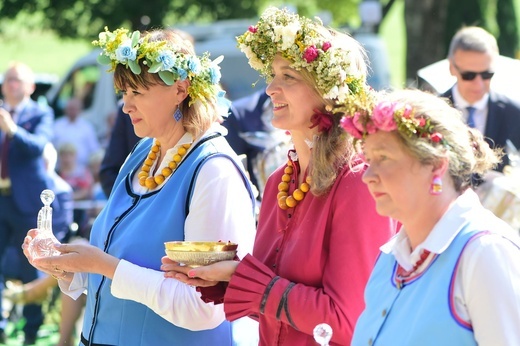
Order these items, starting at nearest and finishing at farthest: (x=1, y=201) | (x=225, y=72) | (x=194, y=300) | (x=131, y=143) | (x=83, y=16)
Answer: (x=194, y=300), (x=131, y=143), (x=1, y=201), (x=225, y=72), (x=83, y=16)

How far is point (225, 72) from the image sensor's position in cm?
1388

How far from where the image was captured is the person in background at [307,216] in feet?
10.9

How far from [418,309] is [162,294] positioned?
3.73 ft

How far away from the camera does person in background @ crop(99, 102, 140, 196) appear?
251 inches

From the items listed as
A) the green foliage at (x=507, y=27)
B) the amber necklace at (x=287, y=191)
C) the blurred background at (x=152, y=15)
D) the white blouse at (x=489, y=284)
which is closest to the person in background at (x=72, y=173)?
the blurred background at (x=152, y=15)

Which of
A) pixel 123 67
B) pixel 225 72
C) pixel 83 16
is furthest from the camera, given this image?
pixel 83 16

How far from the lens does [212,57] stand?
13.8 meters

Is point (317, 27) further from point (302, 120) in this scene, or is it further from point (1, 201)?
point (1, 201)

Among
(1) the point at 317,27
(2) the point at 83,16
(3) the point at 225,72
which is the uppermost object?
(1) the point at 317,27

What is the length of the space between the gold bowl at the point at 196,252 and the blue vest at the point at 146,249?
30 cm

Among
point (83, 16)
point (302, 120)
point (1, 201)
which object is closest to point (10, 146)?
point (1, 201)

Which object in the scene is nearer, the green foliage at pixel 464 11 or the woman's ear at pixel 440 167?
the woman's ear at pixel 440 167

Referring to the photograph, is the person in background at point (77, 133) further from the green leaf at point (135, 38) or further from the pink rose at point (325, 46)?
the pink rose at point (325, 46)

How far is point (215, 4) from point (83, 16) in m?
2.56
